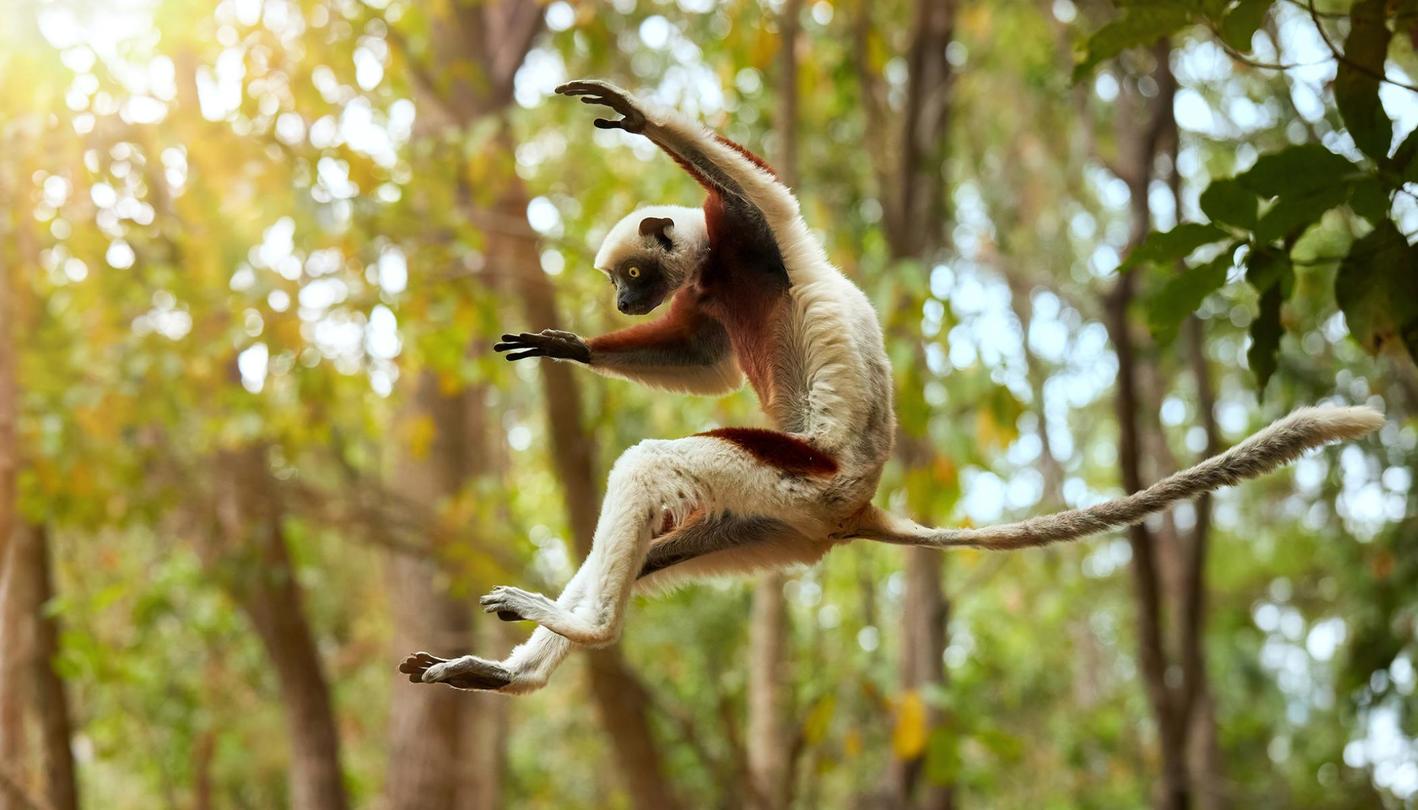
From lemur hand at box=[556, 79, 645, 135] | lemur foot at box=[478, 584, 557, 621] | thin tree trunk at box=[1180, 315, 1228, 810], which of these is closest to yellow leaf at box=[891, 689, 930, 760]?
thin tree trunk at box=[1180, 315, 1228, 810]

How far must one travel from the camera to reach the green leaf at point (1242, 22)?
2.48 metres

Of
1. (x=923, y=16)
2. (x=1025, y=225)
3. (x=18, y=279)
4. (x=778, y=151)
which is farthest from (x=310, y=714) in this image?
(x=1025, y=225)

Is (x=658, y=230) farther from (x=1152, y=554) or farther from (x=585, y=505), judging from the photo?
(x=1152, y=554)

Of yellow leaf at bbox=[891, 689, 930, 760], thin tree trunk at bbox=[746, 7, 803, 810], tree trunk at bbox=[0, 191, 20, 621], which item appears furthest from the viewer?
thin tree trunk at bbox=[746, 7, 803, 810]

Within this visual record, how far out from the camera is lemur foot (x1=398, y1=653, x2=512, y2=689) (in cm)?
199

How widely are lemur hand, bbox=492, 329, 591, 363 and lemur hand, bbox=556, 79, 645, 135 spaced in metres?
0.39

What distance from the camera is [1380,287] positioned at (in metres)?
2.57

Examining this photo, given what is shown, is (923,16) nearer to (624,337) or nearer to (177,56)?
(177,56)

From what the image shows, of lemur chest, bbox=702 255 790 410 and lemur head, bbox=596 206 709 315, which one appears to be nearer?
lemur chest, bbox=702 255 790 410

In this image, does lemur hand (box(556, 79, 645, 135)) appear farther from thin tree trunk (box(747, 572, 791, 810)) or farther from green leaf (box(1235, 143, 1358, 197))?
thin tree trunk (box(747, 572, 791, 810))

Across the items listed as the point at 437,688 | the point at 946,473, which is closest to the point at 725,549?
the point at 946,473

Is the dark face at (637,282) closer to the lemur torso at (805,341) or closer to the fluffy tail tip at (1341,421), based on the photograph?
the lemur torso at (805,341)

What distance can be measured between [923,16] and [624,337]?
545 cm

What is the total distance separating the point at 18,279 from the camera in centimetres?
639
